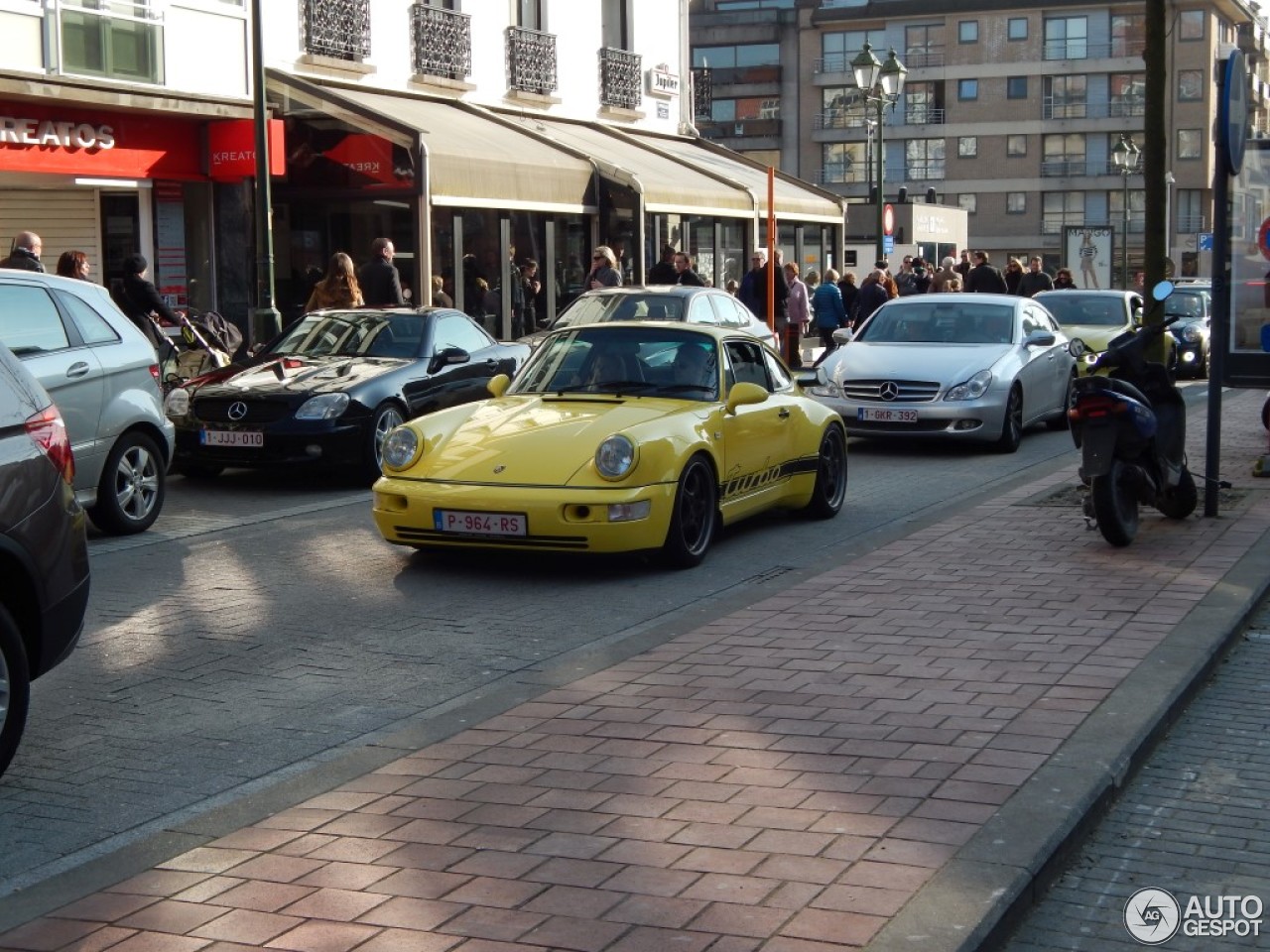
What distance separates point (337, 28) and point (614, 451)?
1724 cm

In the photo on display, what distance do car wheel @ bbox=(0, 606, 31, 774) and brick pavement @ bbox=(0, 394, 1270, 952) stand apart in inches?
38.4

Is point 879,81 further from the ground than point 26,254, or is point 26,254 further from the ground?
point 879,81

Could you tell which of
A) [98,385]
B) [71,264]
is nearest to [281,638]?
[98,385]

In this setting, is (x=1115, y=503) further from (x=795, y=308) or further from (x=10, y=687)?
(x=795, y=308)

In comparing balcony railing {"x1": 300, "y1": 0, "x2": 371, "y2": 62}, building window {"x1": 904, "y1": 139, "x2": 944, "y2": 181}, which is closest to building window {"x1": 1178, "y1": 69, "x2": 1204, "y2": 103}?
building window {"x1": 904, "y1": 139, "x2": 944, "y2": 181}

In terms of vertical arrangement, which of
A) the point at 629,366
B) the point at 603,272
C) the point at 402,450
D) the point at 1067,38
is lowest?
the point at 402,450

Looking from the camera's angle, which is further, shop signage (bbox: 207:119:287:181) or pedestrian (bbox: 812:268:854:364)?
pedestrian (bbox: 812:268:854:364)

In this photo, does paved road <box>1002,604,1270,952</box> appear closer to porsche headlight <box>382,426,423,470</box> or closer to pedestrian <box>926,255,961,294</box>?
porsche headlight <box>382,426,423,470</box>

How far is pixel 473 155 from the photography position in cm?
2445

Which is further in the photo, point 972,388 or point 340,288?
point 340,288

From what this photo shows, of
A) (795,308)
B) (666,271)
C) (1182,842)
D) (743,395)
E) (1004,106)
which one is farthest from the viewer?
(1004,106)

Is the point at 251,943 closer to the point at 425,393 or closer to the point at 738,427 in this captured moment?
the point at 738,427

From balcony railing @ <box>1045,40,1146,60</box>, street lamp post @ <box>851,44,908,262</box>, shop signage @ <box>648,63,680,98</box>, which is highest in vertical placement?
balcony railing @ <box>1045,40,1146,60</box>

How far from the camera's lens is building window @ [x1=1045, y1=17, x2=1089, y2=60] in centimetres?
8350
